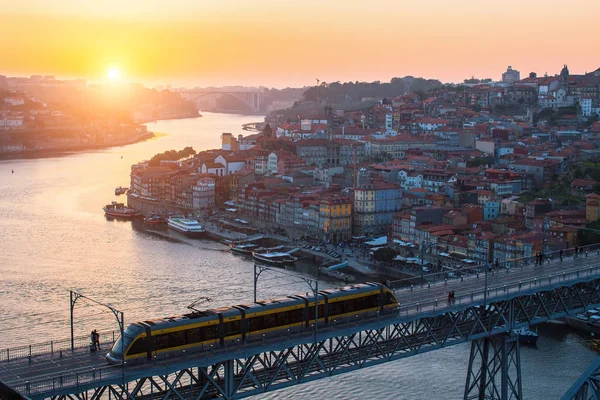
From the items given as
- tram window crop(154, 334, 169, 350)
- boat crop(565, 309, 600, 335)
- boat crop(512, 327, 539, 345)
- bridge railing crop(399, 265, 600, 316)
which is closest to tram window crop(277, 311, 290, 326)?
tram window crop(154, 334, 169, 350)

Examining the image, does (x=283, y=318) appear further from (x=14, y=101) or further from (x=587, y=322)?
(x=14, y=101)

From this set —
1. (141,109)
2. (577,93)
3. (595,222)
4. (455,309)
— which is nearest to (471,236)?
(595,222)

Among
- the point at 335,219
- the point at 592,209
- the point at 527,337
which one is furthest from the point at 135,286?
the point at 592,209

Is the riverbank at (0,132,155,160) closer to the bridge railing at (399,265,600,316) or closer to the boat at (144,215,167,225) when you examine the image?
the boat at (144,215,167,225)

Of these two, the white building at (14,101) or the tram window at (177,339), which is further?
the white building at (14,101)

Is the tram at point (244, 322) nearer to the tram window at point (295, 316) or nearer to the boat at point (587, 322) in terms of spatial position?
the tram window at point (295, 316)

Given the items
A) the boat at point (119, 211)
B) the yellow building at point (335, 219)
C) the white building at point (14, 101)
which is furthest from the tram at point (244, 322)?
the white building at point (14, 101)

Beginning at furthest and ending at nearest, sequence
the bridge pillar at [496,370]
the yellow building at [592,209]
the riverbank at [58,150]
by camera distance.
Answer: the riverbank at [58,150] < the yellow building at [592,209] < the bridge pillar at [496,370]
